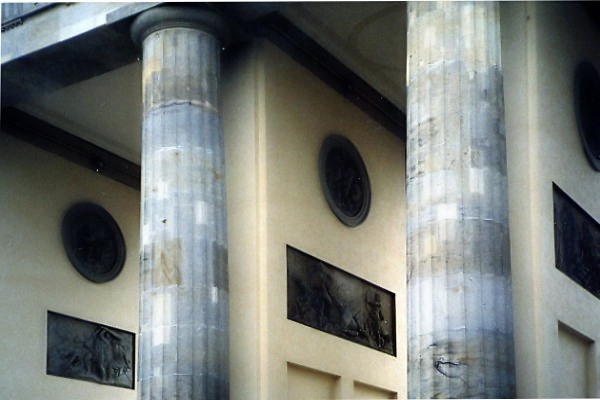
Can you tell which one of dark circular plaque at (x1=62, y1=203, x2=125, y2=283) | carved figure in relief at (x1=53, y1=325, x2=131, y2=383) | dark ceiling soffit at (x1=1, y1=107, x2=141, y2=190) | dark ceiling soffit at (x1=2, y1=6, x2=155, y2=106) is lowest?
carved figure in relief at (x1=53, y1=325, x2=131, y2=383)

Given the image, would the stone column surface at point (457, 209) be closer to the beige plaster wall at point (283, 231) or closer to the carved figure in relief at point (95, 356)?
the beige plaster wall at point (283, 231)

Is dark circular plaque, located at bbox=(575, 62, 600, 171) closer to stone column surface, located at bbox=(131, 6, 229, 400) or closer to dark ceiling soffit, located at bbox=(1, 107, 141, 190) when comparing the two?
stone column surface, located at bbox=(131, 6, 229, 400)

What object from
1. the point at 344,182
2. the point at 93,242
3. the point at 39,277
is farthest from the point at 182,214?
the point at 93,242

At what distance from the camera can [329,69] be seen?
2031 centimetres

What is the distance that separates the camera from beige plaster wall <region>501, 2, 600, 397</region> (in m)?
15.1

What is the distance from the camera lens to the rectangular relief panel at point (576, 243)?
16.2m

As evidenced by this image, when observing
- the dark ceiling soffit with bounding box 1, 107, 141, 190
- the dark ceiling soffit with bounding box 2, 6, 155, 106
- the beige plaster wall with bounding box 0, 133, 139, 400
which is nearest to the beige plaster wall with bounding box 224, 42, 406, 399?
the dark ceiling soffit with bounding box 2, 6, 155, 106

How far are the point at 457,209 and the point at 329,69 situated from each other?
6.52m

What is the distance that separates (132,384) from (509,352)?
11.6m

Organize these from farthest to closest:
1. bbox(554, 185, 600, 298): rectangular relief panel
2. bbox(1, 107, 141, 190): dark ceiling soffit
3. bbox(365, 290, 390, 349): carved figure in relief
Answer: bbox(1, 107, 141, 190): dark ceiling soffit
bbox(365, 290, 390, 349): carved figure in relief
bbox(554, 185, 600, 298): rectangular relief panel

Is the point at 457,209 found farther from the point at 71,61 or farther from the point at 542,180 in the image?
the point at 71,61

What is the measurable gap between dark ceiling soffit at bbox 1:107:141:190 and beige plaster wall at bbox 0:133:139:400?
0.49ft

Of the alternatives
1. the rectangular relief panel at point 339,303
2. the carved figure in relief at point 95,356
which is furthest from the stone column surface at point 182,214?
the carved figure in relief at point 95,356

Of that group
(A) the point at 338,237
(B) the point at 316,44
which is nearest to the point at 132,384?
(A) the point at 338,237
